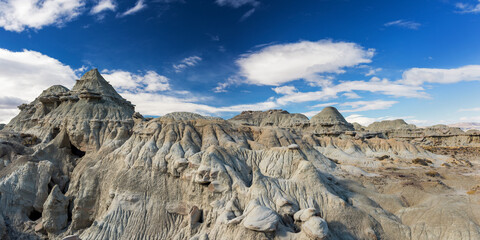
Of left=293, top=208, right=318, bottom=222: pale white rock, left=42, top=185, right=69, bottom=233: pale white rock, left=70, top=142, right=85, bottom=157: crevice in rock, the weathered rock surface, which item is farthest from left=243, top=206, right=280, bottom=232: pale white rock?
the weathered rock surface

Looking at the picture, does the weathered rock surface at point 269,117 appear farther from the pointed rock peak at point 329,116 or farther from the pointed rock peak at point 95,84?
the pointed rock peak at point 95,84

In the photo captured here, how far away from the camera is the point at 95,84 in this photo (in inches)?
1841

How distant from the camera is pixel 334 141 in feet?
180

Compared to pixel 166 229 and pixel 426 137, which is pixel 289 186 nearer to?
pixel 166 229

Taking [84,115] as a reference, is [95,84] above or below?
above

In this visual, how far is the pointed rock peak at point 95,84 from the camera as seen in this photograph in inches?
1806

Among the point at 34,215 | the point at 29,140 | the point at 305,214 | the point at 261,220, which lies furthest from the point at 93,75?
the point at 305,214

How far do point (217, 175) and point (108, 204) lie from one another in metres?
10.7

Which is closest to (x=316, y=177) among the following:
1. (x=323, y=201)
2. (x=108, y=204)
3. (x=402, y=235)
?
(x=323, y=201)

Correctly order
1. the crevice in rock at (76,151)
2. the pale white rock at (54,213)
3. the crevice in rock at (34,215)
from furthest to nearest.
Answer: the crevice in rock at (76,151) < the crevice in rock at (34,215) < the pale white rock at (54,213)

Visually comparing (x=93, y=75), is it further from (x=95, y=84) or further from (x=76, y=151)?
(x=76, y=151)

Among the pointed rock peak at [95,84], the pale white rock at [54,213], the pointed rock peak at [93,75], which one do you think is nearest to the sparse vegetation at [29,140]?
the pointed rock peak at [95,84]

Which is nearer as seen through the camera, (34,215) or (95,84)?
(34,215)

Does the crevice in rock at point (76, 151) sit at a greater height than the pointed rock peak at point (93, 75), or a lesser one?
lesser
